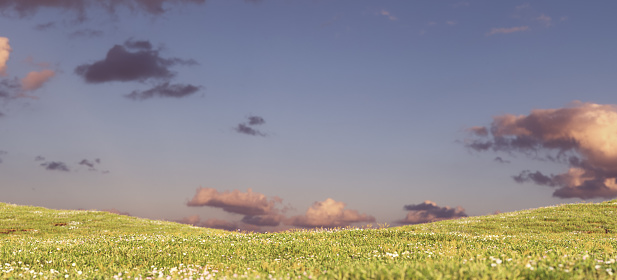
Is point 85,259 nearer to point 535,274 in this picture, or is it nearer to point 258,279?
point 258,279

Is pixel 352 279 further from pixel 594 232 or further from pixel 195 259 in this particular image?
pixel 594 232

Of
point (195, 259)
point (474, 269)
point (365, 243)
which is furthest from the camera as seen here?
point (365, 243)

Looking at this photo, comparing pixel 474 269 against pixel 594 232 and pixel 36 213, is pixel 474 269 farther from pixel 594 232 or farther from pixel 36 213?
pixel 36 213

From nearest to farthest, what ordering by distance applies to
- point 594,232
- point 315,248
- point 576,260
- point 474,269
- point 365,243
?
point 474,269
point 576,260
point 315,248
point 365,243
point 594,232

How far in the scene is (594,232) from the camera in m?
35.9

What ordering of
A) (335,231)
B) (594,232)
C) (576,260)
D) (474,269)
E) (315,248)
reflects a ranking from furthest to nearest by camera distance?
1. (594,232)
2. (335,231)
3. (315,248)
4. (576,260)
5. (474,269)

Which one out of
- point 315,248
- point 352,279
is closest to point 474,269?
point 352,279

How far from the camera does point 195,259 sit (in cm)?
1507

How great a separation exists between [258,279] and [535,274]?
545 centimetres

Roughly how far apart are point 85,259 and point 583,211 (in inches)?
1900

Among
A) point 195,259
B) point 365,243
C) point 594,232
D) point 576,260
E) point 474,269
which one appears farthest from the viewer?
point 594,232

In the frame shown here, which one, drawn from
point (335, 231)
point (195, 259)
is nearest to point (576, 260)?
point (195, 259)

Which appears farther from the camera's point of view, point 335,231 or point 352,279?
point 335,231

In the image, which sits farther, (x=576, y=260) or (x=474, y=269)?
(x=576, y=260)
